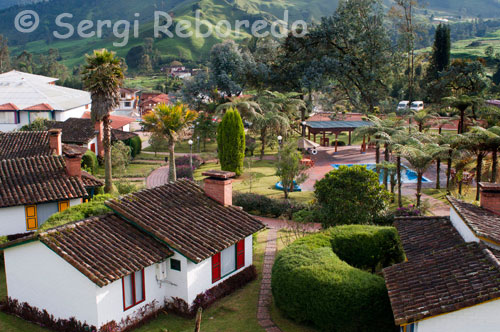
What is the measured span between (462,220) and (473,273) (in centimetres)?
267

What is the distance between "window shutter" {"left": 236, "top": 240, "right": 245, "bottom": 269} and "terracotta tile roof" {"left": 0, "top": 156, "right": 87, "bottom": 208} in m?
9.27

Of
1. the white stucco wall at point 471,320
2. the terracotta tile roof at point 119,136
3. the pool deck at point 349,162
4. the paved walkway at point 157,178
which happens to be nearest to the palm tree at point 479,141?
the pool deck at point 349,162

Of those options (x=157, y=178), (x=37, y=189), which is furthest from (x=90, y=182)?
(x=157, y=178)

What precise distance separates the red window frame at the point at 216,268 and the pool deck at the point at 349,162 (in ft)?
44.5

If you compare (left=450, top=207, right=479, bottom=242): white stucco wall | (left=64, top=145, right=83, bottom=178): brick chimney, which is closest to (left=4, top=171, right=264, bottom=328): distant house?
(left=450, top=207, right=479, bottom=242): white stucco wall

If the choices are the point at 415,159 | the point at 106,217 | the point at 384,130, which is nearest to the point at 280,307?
the point at 106,217

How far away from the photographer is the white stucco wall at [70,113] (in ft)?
179

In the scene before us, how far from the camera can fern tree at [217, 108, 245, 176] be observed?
113 ft

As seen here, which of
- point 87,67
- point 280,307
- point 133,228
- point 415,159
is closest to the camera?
point 280,307

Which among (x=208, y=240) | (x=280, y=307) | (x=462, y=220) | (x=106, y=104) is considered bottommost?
(x=280, y=307)

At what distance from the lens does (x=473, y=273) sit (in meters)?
10.9

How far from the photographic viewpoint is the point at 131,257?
14.2 m

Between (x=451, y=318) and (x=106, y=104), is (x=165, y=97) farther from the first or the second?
(x=451, y=318)

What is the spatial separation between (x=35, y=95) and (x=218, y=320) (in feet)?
166
